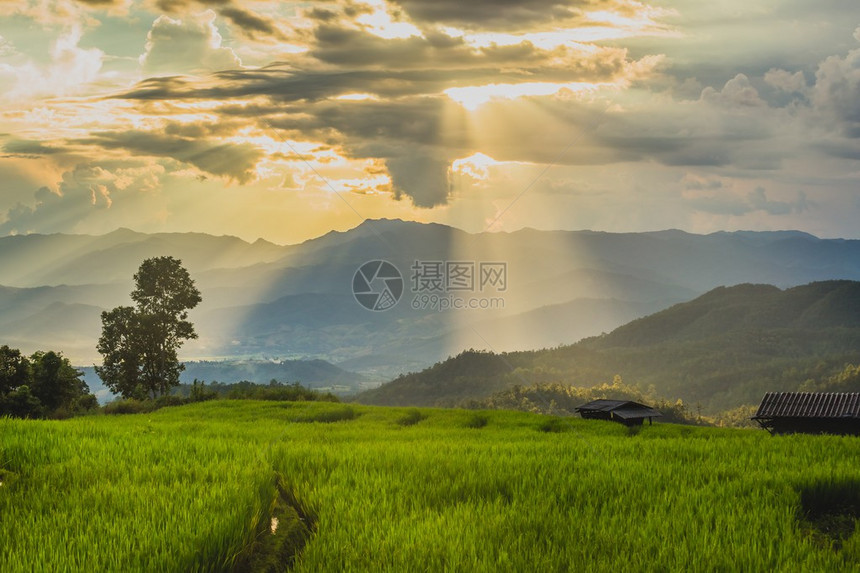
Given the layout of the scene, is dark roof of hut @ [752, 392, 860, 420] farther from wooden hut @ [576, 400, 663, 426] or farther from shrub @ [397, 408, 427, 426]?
shrub @ [397, 408, 427, 426]

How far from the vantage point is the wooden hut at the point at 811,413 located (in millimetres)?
36812

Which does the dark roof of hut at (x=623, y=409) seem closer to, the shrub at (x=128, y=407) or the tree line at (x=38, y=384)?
the shrub at (x=128, y=407)

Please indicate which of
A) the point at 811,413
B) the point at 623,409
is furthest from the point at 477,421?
the point at 811,413

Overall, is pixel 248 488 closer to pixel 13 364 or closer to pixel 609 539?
pixel 609 539

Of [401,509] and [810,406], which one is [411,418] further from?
[401,509]

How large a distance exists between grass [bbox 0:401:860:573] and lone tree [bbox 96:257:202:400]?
55.1 m

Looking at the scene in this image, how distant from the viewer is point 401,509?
8375 millimetres

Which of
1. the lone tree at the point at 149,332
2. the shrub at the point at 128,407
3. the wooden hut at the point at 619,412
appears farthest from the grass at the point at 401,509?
the lone tree at the point at 149,332

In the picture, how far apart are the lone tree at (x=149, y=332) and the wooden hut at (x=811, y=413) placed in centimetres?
5264

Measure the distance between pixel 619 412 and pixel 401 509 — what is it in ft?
127

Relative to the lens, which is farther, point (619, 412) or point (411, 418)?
point (619, 412)

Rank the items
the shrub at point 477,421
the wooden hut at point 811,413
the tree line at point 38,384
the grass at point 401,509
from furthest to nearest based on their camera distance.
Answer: the tree line at point 38,384 < the shrub at point 477,421 < the wooden hut at point 811,413 < the grass at point 401,509

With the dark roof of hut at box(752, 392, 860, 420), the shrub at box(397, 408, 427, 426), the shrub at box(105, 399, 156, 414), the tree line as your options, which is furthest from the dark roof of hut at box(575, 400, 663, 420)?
the tree line

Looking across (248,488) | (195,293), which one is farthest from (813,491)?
(195,293)
